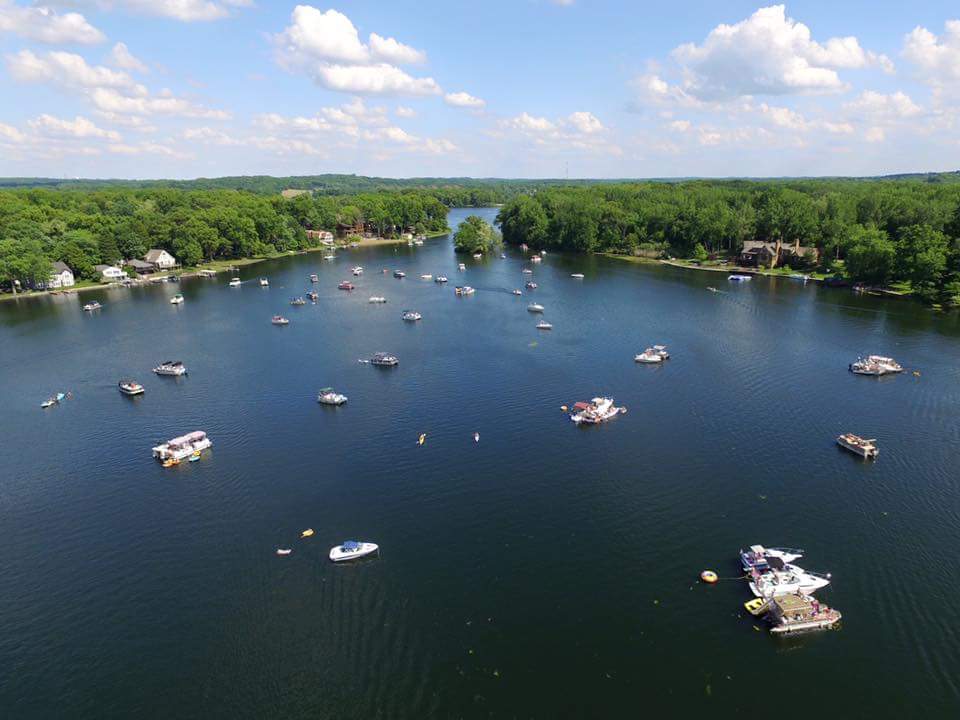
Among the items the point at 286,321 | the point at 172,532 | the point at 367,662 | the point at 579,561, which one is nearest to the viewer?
the point at 367,662

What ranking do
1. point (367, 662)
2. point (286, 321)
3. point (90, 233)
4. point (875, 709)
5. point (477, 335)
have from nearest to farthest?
point (875, 709)
point (367, 662)
point (477, 335)
point (286, 321)
point (90, 233)

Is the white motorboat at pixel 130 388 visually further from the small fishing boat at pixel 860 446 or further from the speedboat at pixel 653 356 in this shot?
the small fishing boat at pixel 860 446

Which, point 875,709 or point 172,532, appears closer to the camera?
point 875,709

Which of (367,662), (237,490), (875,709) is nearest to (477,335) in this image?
(237,490)

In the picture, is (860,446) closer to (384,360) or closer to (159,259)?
(384,360)

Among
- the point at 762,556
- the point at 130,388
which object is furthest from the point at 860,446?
the point at 130,388

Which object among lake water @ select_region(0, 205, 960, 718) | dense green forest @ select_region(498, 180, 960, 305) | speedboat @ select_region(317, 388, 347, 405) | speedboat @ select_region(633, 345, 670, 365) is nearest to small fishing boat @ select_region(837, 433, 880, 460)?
lake water @ select_region(0, 205, 960, 718)

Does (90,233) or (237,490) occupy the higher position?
(90,233)

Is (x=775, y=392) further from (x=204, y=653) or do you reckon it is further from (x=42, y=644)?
(x=42, y=644)
